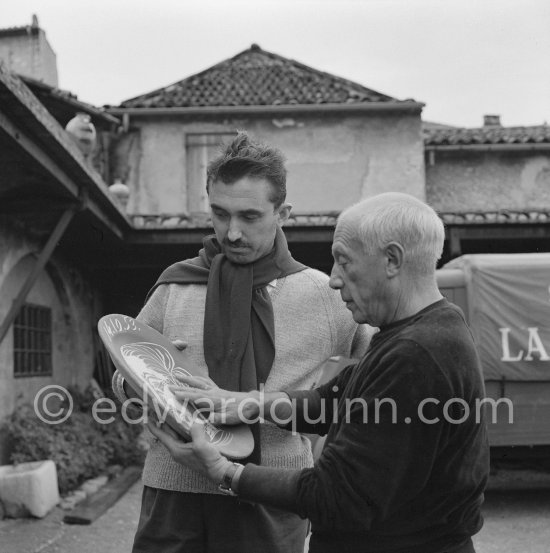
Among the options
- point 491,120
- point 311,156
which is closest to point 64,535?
point 311,156

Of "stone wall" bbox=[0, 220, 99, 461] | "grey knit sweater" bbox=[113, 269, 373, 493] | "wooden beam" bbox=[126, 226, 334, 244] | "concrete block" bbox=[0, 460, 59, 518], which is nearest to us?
"grey knit sweater" bbox=[113, 269, 373, 493]

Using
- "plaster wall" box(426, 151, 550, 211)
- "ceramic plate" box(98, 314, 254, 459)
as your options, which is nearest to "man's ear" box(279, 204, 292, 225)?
"ceramic plate" box(98, 314, 254, 459)

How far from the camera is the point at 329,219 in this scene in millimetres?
9508

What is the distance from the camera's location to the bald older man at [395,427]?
55.4 inches

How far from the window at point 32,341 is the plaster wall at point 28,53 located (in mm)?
6918

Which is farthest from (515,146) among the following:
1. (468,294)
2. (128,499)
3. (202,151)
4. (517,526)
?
(128,499)

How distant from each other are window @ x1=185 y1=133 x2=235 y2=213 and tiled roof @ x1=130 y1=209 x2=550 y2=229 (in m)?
3.96

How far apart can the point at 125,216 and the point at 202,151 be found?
5.02m

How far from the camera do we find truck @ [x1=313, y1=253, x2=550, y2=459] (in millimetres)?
6906

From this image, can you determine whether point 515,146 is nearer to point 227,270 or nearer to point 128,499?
point 128,499

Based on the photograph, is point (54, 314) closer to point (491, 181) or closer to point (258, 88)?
point (258, 88)

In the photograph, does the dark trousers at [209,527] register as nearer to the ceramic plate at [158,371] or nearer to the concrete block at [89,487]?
the ceramic plate at [158,371]
